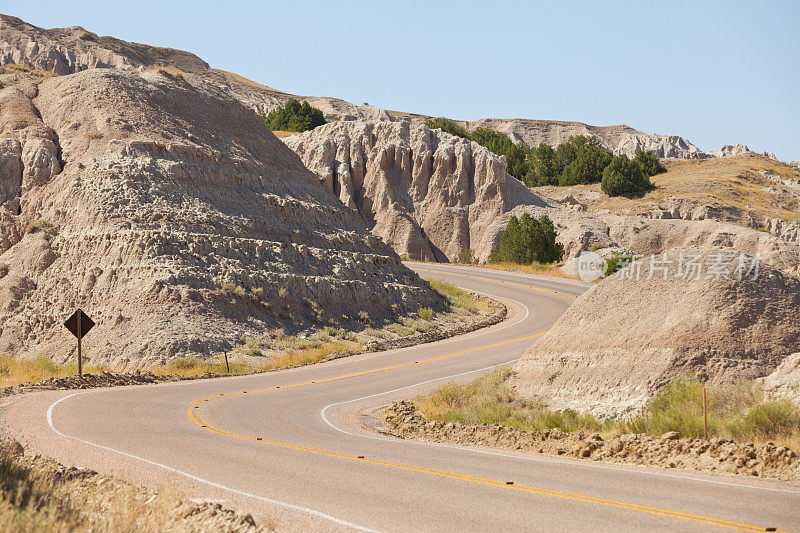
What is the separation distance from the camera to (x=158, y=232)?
31.1 metres

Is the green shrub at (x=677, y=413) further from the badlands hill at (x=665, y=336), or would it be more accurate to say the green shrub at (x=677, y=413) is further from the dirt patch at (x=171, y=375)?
the dirt patch at (x=171, y=375)

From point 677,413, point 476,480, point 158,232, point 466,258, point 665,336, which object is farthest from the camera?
point 466,258

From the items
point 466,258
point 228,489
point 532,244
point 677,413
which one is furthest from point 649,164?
point 228,489

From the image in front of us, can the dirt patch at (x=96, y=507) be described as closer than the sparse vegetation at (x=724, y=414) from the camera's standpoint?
Yes

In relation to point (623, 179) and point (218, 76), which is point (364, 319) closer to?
point (623, 179)

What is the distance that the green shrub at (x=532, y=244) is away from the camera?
2200 inches

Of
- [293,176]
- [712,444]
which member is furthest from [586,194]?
[712,444]

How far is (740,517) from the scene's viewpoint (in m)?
7.97

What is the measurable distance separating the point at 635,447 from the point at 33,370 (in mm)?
21514

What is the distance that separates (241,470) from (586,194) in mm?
83930

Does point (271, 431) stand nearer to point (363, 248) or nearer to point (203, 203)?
point (203, 203)

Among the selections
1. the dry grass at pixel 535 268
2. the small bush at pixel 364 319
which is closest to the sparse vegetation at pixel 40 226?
the small bush at pixel 364 319

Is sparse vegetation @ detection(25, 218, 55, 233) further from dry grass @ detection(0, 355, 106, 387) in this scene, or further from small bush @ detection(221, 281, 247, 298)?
small bush @ detection(221, 281, 247, 298)

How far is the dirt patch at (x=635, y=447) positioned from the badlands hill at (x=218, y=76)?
104082 mm
